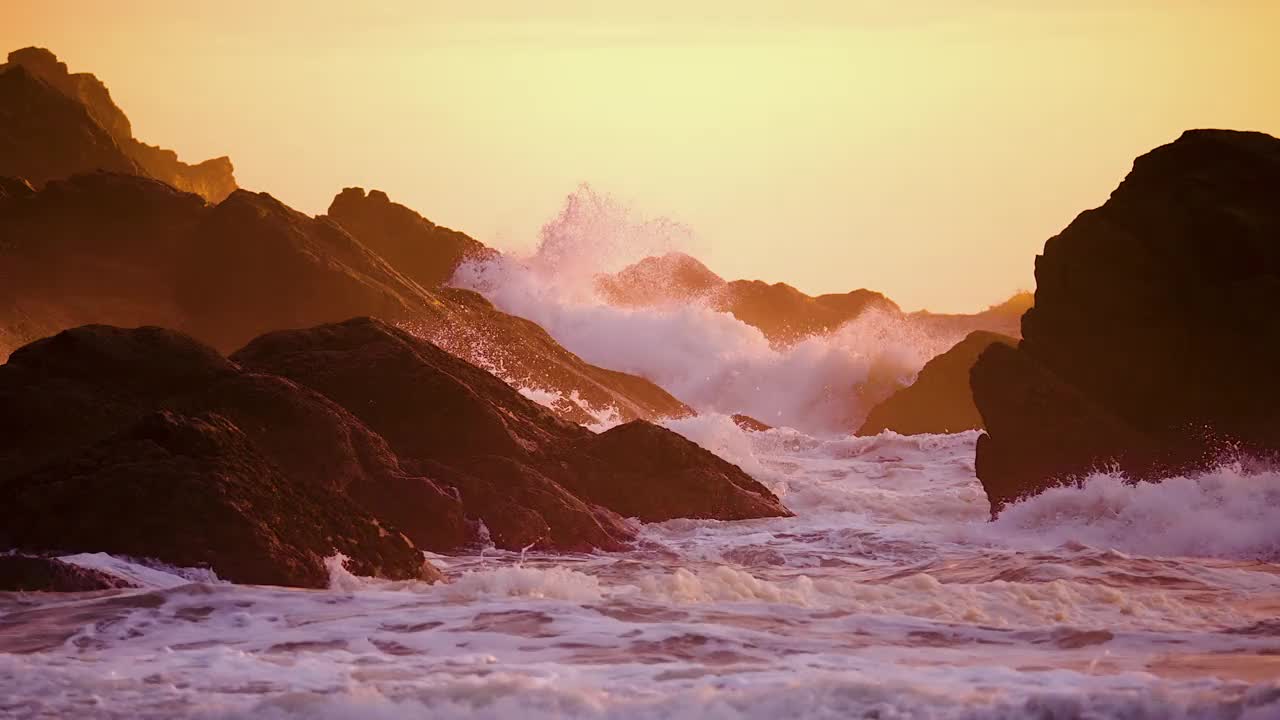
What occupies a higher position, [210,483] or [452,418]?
[452,418]

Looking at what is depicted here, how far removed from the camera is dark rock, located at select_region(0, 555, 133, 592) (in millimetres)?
10367

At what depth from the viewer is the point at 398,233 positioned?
171ft

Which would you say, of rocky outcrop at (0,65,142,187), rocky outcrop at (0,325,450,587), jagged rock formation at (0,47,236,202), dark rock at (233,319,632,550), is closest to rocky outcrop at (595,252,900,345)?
jagged rock formation at (0,47,236,202)

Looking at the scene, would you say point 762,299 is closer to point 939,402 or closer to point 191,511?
point 939,402

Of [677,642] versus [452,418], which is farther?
[452,418]

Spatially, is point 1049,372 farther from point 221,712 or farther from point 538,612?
point 221,712

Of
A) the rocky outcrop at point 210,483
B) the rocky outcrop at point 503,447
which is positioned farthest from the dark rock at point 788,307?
the rocky outcrop at point 210,483

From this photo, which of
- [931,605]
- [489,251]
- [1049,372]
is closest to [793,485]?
[1049,372]

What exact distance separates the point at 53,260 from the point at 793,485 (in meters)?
19.5

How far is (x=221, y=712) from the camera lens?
752 cm

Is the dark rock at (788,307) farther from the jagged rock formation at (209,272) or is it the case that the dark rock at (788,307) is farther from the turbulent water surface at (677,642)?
the turbulent water surface at (677,642)

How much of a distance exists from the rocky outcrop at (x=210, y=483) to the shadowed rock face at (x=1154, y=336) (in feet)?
30.1

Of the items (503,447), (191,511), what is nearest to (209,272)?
(503,447)

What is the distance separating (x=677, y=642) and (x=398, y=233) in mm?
44260
